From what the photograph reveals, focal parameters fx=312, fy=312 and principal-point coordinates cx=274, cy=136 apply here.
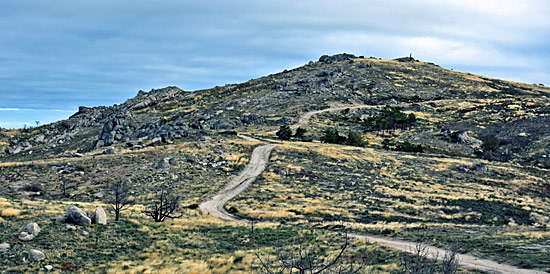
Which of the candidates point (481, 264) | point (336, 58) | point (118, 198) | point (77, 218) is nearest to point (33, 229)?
point (77, 218)

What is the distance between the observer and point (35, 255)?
13.6m

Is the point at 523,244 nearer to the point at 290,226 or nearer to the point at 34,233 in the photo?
the point at 290,226

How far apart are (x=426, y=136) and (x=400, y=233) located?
64555 mm

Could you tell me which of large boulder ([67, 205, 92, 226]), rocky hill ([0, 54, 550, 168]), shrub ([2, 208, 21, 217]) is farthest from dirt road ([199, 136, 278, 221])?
rocky hill ([0, 54, 550, 168])

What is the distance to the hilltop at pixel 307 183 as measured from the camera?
58.1 ft

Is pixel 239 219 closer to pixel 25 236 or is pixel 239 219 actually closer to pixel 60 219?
pixel 60 219

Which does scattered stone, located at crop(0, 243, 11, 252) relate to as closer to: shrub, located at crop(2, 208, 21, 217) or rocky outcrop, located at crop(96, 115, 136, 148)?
shrub, located at crop(2, 208, 21, 217)

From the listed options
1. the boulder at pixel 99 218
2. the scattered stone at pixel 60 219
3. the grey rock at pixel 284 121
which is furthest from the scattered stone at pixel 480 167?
the scattered stone at pixel 60 219

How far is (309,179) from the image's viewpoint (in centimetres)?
4288

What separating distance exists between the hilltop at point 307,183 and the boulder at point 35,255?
16.4 inches

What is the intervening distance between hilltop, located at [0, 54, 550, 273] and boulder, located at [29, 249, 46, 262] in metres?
0.42

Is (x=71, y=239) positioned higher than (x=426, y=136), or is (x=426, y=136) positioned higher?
(x=426, y=136)

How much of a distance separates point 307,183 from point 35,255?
103 feet

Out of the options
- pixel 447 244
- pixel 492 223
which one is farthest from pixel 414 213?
pixel 447 244
